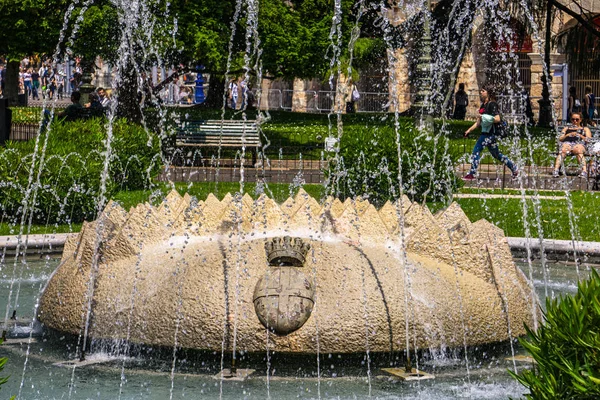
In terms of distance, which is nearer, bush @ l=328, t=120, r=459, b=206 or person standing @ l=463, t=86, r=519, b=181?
bush @ l=328, t=120, r=459, b=206

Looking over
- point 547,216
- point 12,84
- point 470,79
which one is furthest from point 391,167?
point 470,79

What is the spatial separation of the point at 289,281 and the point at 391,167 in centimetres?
715

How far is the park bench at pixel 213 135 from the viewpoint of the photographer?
19.1 meters

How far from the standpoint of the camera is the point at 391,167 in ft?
40.9

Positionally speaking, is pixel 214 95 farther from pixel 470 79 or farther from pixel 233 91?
pixel 470 79

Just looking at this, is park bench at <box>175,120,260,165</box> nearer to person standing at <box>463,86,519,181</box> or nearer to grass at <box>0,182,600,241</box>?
grass at <box>0,182,600,241</box>

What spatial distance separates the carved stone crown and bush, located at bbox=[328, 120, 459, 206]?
6.60 metres

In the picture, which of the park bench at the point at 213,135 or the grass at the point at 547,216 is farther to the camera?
the park bench at the point at 213,135

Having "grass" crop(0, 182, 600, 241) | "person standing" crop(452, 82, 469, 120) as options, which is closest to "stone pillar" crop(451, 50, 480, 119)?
"person standing" crop(452, 82, 469, 120)

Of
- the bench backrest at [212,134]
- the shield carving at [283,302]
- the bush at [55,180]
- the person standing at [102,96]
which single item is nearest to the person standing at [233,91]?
the person standing at [102,96]

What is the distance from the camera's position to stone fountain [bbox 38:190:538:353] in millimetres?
5453

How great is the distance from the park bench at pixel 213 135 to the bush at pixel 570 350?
15.7 metres

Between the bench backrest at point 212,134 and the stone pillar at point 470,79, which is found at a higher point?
the stone pillar at point 470,79

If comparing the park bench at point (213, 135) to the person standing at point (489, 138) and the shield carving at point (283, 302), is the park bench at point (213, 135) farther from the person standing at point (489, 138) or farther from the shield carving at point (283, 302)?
the shield carving at point (283, 302)
